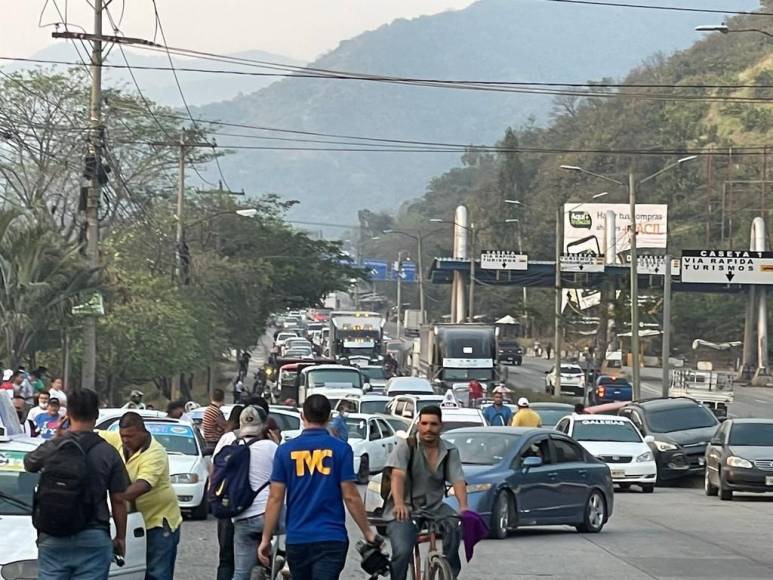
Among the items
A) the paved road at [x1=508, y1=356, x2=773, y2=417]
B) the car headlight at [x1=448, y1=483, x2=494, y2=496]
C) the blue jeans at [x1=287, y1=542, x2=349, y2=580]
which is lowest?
the paved road at [x1=508, y1=356, x2=773, y2=417]

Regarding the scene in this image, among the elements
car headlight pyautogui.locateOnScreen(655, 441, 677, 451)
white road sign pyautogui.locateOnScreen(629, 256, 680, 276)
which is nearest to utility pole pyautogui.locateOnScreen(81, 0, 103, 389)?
car headlight pyautogui.locateOnScreen(655, 441, 677, 451)

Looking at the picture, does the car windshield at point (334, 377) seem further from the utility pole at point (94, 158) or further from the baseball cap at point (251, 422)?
the baseball cap at point (251, 422)

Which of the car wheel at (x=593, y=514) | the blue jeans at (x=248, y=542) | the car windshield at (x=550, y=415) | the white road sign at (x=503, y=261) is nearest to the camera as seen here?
the blue jeans at (x=248, y=542)

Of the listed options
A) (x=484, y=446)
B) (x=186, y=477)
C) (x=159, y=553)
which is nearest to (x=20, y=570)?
(x=159, y=553)

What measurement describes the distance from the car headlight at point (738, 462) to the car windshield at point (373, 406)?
48.5 ft

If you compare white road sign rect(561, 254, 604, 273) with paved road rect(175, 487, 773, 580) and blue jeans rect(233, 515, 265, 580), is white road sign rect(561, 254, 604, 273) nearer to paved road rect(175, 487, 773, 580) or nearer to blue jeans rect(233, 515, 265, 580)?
paved road rect(175, 487, 773, 580)

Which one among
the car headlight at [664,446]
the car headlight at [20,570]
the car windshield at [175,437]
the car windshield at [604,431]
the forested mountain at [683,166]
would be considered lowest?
the car headlight at [664,446]

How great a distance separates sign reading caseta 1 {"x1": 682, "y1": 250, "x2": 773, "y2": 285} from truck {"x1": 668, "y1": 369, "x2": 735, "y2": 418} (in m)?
23.0

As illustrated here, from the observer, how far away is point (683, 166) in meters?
139

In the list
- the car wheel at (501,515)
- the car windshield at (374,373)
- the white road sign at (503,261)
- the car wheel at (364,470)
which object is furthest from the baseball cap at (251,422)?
the white road sign at (503,261)

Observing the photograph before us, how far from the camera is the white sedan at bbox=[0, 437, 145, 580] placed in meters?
10.6

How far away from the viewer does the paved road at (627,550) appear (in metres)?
15.9

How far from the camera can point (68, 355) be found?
41094mm

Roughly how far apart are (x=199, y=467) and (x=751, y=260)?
213 feet
